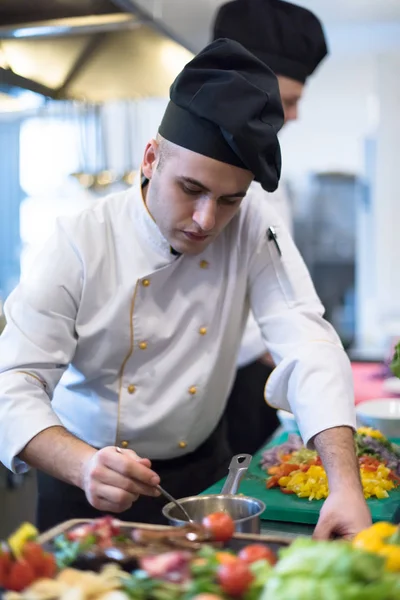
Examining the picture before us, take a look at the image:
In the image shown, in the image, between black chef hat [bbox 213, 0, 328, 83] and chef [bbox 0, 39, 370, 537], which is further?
black chef hat [bbox 213, 0, 328, 83]

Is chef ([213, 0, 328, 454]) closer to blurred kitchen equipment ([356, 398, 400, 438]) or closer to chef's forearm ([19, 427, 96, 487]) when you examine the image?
blurred kitchen equipment ([356, 398, 400, 438])

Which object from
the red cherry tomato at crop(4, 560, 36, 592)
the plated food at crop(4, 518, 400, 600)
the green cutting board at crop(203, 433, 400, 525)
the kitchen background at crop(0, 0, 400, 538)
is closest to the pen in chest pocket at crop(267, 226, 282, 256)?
the green cutting board at crop(203, 433, 400, 525)

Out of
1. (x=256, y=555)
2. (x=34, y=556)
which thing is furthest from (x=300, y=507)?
(x=34, y=556)

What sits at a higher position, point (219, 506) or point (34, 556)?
point (34, 556)

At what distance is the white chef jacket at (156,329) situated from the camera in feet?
5.03

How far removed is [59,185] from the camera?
6461 millimetres

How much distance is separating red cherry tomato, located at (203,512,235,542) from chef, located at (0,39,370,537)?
296mm

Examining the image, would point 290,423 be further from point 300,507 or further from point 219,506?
point 219,506

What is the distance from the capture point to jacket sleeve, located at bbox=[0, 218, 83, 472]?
1.38 meters

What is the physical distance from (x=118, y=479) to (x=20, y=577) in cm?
38

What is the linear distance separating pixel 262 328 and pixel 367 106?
4.65 metres

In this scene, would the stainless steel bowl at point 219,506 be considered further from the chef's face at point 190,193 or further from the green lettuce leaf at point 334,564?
the chef's face at point 190,193

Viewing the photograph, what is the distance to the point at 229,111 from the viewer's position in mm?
1390

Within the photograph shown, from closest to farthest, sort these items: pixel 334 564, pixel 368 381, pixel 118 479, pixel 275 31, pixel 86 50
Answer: pixel 334 564, pixel 118 479, pixel 86 50, pixel 275 31, pixel 368 381
